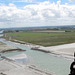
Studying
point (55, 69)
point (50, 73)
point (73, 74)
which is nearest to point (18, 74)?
point (50, 73)

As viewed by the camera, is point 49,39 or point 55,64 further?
point 49,39

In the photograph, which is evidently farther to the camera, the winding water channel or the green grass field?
the green grass field

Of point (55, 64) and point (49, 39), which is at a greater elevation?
point (49, 39)

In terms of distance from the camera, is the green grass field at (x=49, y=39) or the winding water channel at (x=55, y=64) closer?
the winding water channel at (x=55, y=64)

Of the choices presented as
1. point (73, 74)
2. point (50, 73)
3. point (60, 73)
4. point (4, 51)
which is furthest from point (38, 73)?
point (4, 51)

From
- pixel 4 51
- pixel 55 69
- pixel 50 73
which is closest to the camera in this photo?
pixel 50 73

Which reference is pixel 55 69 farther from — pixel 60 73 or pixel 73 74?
pixel 73 74

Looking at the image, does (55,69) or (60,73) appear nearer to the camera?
(60,73)

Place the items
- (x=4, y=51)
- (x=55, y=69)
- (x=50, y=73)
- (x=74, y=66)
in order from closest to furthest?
(x=74, y=66)
(x=50, y=73)
(x=55, y=69)
(x=4, y=51)

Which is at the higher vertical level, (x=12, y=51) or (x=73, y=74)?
(x=73, y=74)

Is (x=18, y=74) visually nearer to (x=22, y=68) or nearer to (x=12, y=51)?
(x=22, y=68)
